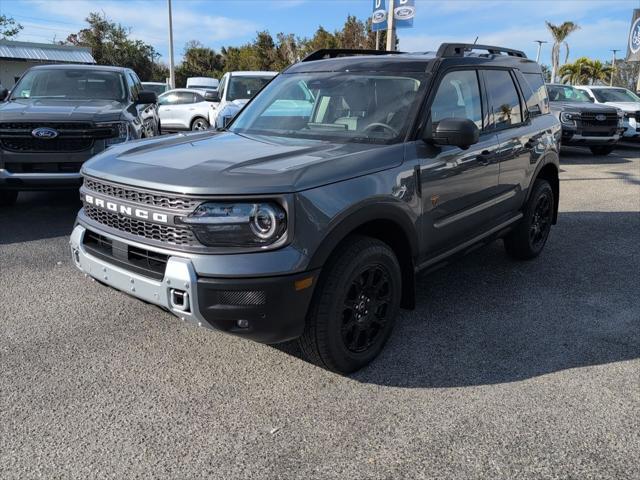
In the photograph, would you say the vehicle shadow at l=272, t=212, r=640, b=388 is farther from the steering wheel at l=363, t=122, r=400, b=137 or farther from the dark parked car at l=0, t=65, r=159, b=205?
the dark parked car at l=0, t=65, r=159, b=205

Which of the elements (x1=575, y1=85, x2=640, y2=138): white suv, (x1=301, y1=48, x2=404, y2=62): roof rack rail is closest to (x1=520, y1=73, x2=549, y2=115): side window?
(x1=301, y1=48, x2=404, y2=62): roof rack rail

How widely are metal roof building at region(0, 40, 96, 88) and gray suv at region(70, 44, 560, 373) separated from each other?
36.7m

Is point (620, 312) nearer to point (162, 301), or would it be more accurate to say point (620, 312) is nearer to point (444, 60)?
point (444, 60)

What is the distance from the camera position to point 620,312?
412 cm

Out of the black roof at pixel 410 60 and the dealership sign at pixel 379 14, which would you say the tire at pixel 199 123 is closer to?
the dealership sign at pixel 379 14

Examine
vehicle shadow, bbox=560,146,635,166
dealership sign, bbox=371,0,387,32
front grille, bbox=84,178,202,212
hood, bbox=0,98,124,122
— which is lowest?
vehicle shadow, bbox=560,146,635,166

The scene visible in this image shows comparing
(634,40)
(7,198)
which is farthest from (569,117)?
(634,40)

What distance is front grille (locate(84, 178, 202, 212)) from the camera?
2.63 m

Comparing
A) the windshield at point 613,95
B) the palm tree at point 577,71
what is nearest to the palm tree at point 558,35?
the palm tree at point 577,71

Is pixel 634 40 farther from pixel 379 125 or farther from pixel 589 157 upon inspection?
pixel 379 125

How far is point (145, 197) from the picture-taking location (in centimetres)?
280

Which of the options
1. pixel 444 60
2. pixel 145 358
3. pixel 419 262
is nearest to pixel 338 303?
pixel 419 262

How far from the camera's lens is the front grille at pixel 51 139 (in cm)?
592

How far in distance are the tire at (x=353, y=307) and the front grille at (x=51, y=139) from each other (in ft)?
14.2
